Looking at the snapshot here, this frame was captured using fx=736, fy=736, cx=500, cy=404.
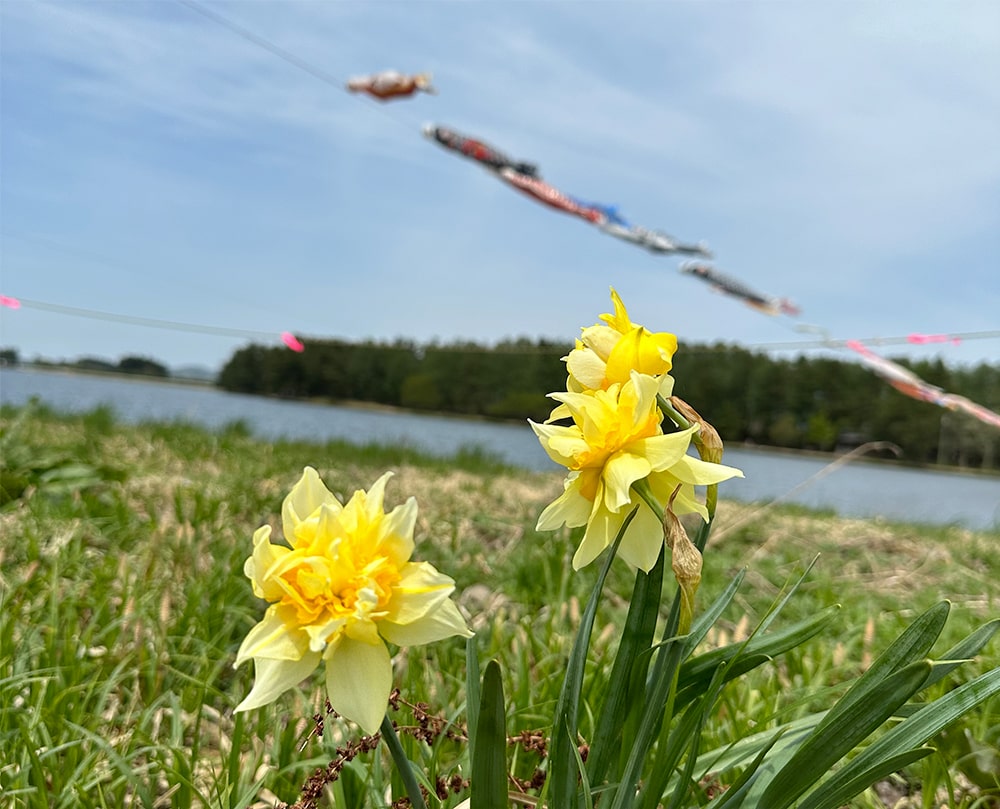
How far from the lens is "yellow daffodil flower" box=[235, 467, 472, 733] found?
533mm

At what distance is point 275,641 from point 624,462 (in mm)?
303

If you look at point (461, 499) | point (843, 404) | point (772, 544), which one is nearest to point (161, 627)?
point (461, 499)

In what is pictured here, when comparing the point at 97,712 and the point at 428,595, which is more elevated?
the point at 428,595

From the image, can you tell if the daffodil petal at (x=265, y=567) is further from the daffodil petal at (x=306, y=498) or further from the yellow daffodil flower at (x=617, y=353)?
the yellow daffodil flower at (x=617, y=353)

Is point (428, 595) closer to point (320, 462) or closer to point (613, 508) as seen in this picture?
point (613, 508)

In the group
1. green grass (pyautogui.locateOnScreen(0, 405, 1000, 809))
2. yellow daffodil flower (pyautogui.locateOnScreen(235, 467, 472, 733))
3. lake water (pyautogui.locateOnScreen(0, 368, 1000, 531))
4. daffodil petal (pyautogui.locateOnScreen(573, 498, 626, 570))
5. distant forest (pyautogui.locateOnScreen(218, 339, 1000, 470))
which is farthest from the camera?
distant forest (pyautogui.locateOnScreen(218, 339, 1000, 470))

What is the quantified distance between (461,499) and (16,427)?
5.93 feet

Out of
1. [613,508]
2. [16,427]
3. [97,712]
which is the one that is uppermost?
[613,508]

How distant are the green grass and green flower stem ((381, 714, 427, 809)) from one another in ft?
0.63

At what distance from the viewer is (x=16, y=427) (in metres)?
2.67

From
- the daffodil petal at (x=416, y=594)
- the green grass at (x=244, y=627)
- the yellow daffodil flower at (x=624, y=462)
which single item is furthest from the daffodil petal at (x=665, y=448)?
the green grass at (x=244, y=627)

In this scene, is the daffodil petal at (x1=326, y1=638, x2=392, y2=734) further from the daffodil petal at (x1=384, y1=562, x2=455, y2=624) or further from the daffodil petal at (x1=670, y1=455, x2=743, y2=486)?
the daffodil petal at (x1=670, y1=455, x2=743, y2=486)

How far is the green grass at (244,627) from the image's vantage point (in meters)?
1.02

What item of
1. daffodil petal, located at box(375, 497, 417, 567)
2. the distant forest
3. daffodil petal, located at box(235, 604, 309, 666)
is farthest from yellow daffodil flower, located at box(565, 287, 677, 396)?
the distant forest
